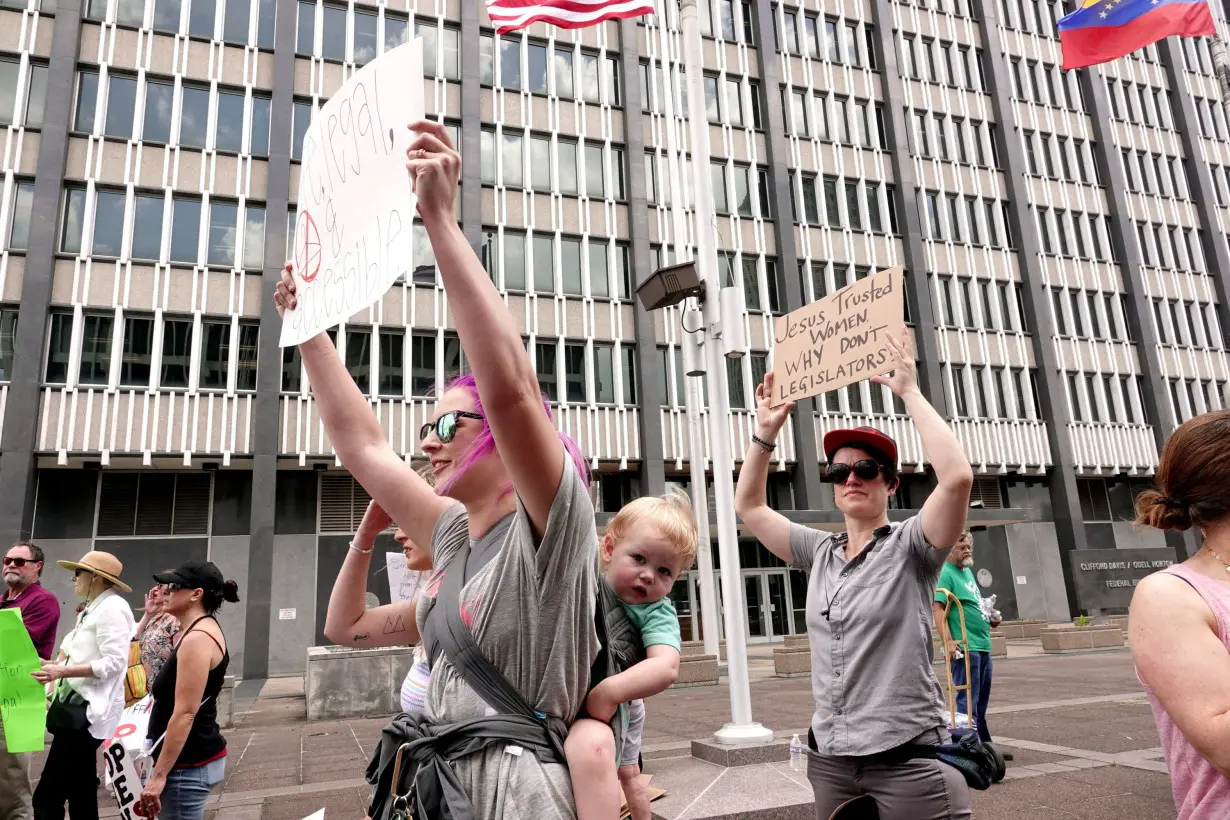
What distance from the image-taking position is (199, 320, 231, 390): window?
22656 millimetres

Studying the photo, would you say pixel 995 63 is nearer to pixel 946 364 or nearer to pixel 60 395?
pixel 946 364

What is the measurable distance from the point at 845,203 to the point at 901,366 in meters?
29.8

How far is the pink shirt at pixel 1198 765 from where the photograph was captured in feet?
5.59

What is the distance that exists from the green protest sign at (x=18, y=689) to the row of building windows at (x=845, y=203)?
28519 mm

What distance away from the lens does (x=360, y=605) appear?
2.42 metres

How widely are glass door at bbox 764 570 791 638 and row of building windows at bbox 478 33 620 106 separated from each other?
17.3 metres

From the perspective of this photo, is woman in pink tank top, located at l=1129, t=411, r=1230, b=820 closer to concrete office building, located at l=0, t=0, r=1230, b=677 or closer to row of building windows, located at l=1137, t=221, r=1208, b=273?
concrete office building, located at l=0, t=0, r=1230, b=677

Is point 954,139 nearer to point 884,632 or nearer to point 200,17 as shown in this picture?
point 200,17

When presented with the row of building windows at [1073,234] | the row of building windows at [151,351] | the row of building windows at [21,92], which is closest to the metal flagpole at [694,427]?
the row of building windows at [151,351]

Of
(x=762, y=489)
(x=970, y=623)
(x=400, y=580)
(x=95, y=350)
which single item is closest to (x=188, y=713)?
(x=400, y=580)

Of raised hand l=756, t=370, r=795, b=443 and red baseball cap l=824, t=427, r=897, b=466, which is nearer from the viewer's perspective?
red baseball cap l=824, t=427, r=897, b=466

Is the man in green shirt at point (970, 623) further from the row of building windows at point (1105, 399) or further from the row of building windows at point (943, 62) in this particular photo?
the row of building windows at point (943, 62)

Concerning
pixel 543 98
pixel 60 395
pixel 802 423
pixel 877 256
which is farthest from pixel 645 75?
pixel 60 395

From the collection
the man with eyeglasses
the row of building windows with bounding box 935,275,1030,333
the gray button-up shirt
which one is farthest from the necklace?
the row of building windows with bounding box 935,275,1030,333
